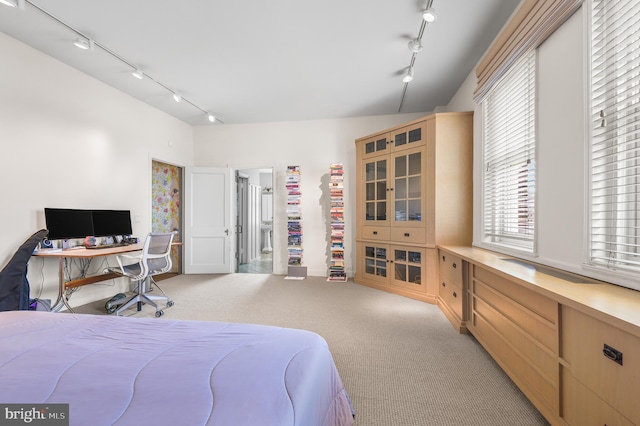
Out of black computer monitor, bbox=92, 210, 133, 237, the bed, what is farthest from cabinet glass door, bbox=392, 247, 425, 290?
black computer monitor, bbox=92, 210, 133, 237

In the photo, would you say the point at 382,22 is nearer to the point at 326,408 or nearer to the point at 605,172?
the point at 605,172

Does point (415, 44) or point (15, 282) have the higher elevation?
point (415, 44)

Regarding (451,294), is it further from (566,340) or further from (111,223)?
(111,223)

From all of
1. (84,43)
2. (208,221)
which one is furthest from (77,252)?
(208,221)

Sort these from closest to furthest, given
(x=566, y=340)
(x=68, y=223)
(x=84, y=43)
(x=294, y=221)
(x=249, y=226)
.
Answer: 1. (x=566, y=340)
2. (x=84, y=43)
3. (x=68, y=223)
4. (x=294, y=221)
5. (x=249, y=226)

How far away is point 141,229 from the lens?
4066 millimetres

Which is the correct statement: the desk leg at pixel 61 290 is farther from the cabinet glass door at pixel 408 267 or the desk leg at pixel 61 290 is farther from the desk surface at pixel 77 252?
the cabinet glass door at pixel 408 267

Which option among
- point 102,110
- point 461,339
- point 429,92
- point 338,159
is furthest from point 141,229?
point 429,92

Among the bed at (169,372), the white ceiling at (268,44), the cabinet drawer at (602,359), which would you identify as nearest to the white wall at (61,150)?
the white ceiling at (268,44)

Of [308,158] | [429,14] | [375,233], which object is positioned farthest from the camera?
[308,158]

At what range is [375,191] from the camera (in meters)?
4.05

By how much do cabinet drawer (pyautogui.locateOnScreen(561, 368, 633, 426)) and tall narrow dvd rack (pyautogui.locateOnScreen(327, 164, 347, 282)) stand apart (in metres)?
3.29

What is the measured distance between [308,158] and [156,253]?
9.45 ft

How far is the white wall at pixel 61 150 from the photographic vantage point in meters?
2.60
